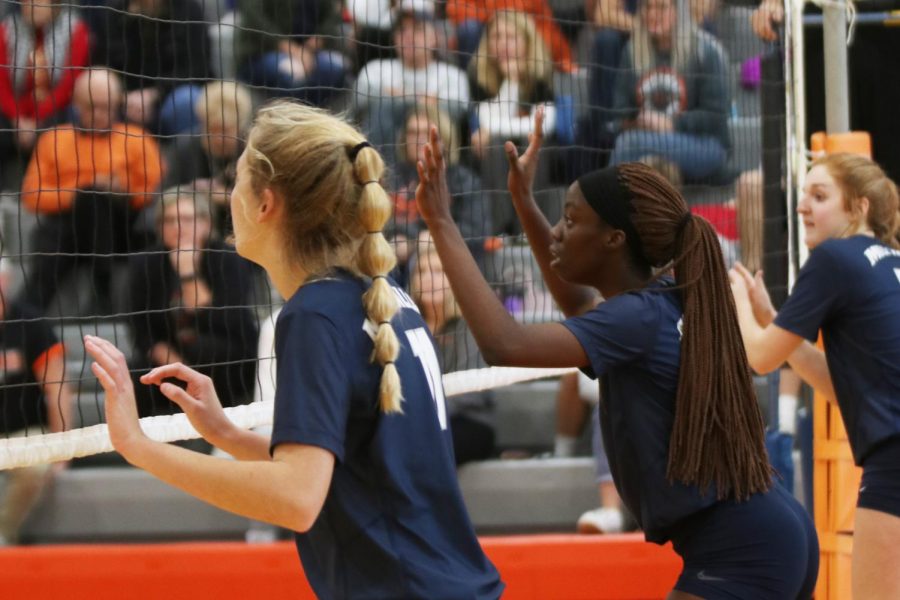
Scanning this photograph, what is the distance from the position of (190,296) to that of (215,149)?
0.55 m

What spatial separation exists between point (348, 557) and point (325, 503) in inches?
3.7

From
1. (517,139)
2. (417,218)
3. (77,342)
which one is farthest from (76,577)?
(517,139)

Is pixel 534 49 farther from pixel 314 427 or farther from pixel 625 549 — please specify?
pixel 314 427

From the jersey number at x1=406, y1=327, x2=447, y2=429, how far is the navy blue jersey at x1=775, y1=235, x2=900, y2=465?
1961 mm

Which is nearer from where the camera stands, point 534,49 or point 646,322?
point 646,322

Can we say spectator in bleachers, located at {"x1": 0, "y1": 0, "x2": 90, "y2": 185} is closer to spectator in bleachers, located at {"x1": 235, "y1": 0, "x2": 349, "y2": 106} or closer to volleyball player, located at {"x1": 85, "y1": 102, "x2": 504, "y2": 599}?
spectator in bleachers, located at {"x1": 235, "y1": 0, "x2": 349, "y2": 106}

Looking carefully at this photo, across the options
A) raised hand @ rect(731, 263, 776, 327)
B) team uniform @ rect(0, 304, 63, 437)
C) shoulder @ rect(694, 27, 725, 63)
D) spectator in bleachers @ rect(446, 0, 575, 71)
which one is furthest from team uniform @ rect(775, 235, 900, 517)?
team uniform @ rect(0, 304, 63, 437)

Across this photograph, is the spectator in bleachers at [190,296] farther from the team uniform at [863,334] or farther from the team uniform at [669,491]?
the team uniform at [669,491]

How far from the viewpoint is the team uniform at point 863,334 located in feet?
12.5

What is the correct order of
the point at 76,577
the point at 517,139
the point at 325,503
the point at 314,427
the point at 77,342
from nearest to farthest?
1. the point at 314,427
2. the point at 325,503
3. the point at 76,577
4. the point at 517,139
5. the point at 77,342

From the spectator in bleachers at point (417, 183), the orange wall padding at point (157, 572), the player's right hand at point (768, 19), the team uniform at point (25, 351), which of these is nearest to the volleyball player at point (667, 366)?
the spectator in bleachers at point (417, 183)

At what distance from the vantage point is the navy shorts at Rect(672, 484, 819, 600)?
8.97 ft

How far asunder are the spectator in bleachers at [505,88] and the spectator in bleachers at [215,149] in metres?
0.91

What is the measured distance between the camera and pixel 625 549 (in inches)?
202
